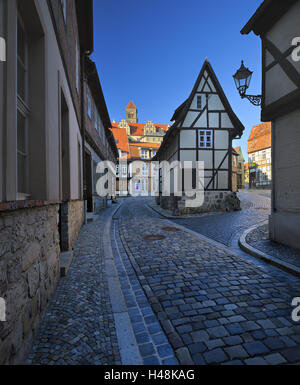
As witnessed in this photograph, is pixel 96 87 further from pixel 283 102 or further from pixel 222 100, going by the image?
pixel 283 102

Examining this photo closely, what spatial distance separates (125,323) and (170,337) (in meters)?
0.55

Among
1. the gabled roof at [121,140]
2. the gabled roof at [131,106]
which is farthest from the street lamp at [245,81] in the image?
the gabled roof at [131,106]

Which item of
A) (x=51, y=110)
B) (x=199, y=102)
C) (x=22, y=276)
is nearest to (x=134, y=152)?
(x=199, y=102)

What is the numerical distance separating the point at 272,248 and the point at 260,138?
1424 inches

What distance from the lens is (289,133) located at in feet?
16.9

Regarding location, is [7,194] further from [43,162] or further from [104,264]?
[104,264]

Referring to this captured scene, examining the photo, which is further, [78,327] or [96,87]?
[96,87]

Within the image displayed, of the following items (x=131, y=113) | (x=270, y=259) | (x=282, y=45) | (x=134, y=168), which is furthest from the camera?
(x=131, y=113)

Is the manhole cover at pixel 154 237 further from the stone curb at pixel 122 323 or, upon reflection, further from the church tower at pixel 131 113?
the church tower at pixel 131 113

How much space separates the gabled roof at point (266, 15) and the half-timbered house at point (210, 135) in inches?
264

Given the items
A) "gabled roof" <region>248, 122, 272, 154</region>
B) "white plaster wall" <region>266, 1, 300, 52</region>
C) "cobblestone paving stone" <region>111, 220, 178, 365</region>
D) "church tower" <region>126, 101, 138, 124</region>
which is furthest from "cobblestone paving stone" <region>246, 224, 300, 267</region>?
"church tower" <region>126, 101, 138, 124</region>

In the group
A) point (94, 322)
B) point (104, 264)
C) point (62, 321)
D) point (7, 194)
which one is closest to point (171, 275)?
point (104, 264)

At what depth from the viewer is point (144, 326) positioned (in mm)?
2361
